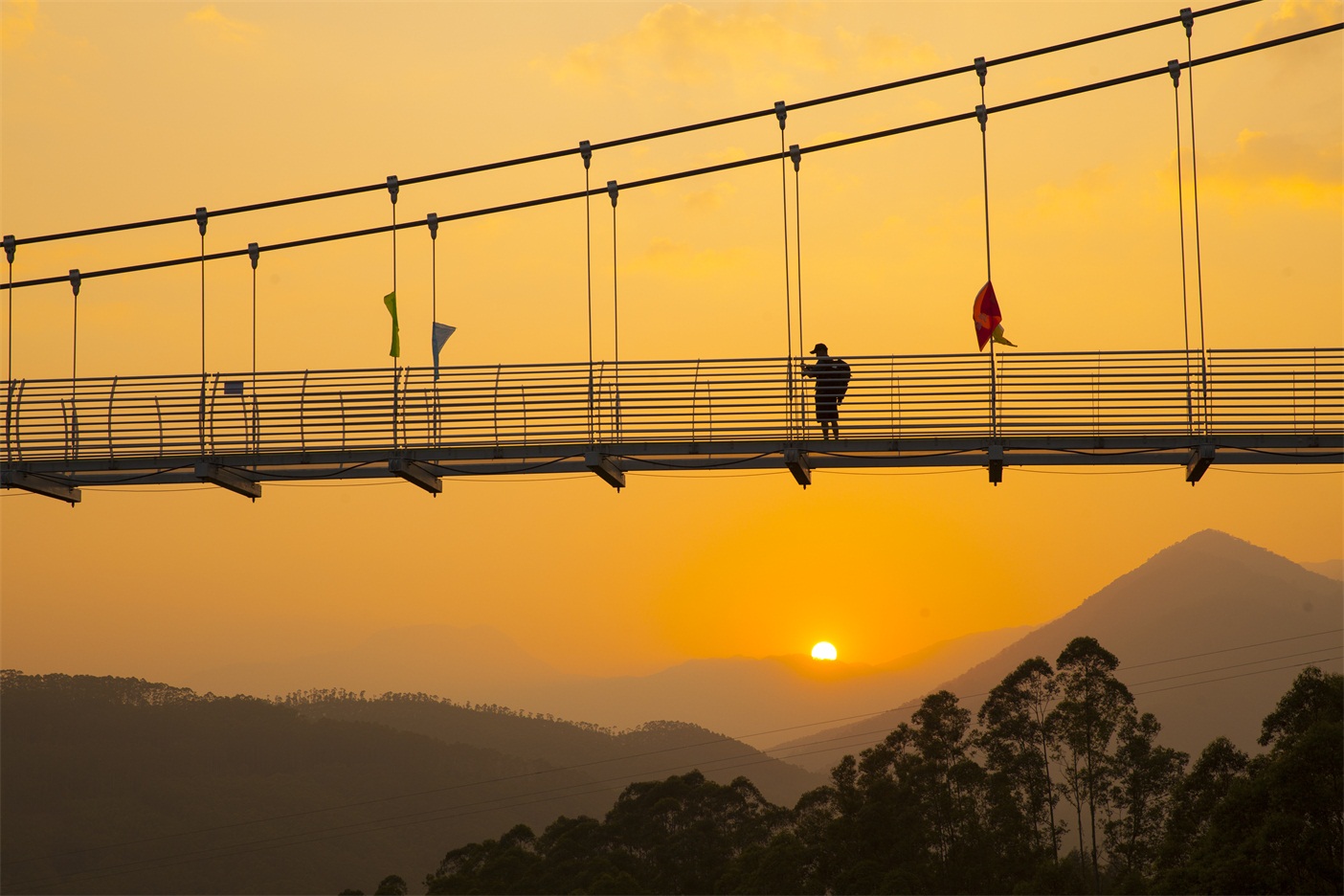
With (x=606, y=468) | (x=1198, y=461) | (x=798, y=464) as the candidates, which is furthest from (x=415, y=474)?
(x=1198, y=461)

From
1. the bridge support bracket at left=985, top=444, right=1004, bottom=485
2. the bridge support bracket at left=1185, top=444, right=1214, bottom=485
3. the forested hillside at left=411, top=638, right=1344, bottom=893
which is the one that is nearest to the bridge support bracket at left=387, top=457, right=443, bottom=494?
the bridge support bracket at left=985, top=444, right=1004, bottom=485

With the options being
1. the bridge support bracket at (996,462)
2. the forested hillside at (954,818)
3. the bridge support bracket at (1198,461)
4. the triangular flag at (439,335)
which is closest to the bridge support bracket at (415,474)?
the triangular flag at (439,335)

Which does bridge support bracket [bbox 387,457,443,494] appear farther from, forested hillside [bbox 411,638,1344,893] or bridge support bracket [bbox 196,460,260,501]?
forested hillside [bbox 411,638,1344,893]

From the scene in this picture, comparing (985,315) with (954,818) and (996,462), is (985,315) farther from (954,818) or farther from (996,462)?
(954,818)

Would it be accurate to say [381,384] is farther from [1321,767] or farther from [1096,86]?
[1321,767]

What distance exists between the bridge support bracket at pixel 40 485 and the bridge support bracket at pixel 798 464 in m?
13.2

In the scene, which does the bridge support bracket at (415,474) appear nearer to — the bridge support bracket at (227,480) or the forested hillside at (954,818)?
the bridge support bracket at (227,480)

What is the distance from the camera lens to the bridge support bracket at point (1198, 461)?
26391mm

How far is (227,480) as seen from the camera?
95.6 feet

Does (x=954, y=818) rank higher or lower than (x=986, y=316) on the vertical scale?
lower

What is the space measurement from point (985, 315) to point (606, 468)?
26.5 ft

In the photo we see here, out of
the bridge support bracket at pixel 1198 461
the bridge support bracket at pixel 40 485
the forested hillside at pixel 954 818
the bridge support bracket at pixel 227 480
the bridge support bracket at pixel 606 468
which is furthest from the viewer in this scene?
the forested hillside at pixel 954 818

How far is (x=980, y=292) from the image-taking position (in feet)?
99.1

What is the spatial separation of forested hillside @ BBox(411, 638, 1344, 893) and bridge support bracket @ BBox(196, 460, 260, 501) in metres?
28.9
